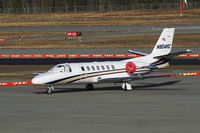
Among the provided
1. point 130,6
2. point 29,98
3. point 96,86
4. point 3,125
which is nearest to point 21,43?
point 96,86

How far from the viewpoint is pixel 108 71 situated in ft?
114

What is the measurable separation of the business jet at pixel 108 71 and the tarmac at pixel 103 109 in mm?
791

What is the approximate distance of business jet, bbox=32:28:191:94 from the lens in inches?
1304

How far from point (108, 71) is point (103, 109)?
8.14 metres

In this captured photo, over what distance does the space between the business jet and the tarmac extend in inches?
31.1

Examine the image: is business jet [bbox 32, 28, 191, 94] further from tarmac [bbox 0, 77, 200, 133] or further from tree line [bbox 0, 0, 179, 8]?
tree line [bbox 0, 0, 179, 8]

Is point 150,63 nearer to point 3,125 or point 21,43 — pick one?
point 3,125

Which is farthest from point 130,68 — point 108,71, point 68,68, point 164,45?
point 68,68

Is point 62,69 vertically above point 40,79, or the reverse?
point 62,69

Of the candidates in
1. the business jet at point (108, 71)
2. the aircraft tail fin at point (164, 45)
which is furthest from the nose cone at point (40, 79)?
the aircraft tail fin at point (164, 45)

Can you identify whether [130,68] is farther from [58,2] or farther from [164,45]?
[58,2]

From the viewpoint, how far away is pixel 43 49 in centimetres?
7062

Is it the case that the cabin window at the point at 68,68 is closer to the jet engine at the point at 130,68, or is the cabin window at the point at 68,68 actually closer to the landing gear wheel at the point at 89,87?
the landing gear wheel at the point at 89,87

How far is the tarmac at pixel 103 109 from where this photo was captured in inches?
853
